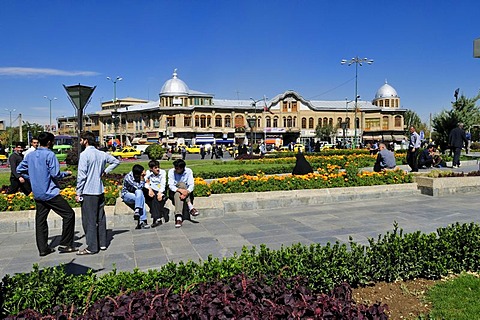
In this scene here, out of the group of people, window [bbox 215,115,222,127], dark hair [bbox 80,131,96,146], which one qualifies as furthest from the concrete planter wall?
window [bbox 215,115,222,127]

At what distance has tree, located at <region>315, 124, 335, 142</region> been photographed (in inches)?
2493

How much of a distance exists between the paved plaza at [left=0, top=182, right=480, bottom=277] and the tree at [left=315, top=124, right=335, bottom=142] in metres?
55.0

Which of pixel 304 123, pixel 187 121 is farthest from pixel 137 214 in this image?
pixel 304 123

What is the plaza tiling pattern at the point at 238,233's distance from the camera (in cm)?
541

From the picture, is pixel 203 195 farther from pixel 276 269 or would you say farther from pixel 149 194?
pixel 276 269

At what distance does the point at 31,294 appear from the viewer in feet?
10.5

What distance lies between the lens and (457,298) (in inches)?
146

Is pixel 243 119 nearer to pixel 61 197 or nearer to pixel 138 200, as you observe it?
pixel 138 200

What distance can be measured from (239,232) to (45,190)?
306cm

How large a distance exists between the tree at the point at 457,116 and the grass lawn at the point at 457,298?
23.7 m

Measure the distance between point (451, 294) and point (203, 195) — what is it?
18.4ft

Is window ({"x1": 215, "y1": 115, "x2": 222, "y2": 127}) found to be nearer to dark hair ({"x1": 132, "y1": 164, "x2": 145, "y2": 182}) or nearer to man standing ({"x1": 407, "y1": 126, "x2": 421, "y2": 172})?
man standing ({"x1": 407, "y1": 126, "x2": 421, "y2": 172})

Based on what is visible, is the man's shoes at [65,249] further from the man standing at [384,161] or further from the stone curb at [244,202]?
the man standing at [384,161]

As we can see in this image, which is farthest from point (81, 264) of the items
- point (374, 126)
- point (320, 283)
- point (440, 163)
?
point (374, 126)
